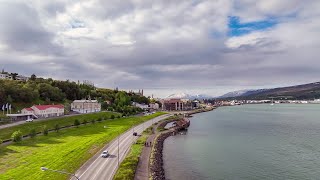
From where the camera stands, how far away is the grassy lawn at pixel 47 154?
2223 inches

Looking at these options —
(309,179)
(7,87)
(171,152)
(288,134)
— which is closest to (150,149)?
(171,152)

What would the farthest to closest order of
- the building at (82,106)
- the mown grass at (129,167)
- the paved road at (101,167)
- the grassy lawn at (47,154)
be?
the building at (82,106) → the grassy lawn at (47,154) → the paved road at (101,167) → the mown grass at (129,167)

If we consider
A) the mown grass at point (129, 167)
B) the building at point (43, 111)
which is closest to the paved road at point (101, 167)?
the mown grass at point (129, 167)

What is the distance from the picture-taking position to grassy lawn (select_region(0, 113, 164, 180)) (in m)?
56.5

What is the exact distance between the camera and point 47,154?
238ft

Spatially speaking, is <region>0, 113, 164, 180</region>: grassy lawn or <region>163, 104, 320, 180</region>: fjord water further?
<region>163, 104, 320, 180</region>: fjord water

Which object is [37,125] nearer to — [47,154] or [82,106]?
[47,154]

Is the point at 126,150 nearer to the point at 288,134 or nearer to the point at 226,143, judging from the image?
the point at 226,143

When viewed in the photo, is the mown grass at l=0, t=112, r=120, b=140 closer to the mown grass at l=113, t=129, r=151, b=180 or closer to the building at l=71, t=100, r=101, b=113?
the building at l=71, t=100, r=101, b=113

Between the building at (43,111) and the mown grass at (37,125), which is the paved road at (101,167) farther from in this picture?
the building at (43,111)

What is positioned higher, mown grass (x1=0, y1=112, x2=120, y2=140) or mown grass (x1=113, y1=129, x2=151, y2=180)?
mown grass (x1=0, y1=112, x2=120, y2=140)

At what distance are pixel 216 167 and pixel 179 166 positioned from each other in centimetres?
873

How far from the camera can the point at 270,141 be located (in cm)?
11069

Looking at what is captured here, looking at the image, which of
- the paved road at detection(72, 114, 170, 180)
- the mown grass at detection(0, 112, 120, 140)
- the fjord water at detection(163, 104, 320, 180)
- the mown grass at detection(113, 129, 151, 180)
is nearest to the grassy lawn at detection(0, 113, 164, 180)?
the paved road at detection(72, 114, 170, 180)
